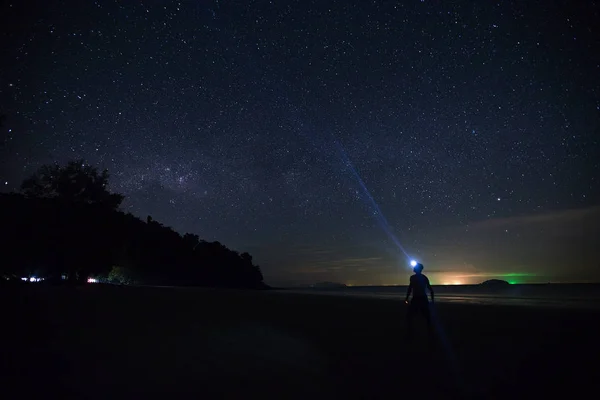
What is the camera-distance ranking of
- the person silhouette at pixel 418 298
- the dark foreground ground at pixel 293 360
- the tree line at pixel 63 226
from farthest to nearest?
the tree line at pixel 63 226 < the person silhouette at pixel 418 298 < the dark foreground ground at pixel 293 360

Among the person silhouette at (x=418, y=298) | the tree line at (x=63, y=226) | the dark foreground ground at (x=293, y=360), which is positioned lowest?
the dark foreground ground at (x=293, y=360)

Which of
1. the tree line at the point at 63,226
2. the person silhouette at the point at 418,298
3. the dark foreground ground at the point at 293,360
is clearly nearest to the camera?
the dark foreground ground at the point at 293,360

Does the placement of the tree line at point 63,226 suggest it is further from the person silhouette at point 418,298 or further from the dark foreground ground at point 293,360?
the person silhouette at point 418,298

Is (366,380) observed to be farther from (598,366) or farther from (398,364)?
(598,366)

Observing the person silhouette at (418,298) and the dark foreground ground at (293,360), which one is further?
the person silhouette at (418,298)

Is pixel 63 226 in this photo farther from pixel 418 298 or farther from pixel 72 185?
pixel 418 298

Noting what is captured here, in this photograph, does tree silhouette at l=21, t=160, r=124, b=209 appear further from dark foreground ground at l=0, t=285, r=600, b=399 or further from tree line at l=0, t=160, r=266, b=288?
dark foreground ground at l=0, t=285, r=600, b=399

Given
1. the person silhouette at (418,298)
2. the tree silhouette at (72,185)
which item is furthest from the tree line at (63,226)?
the person silhouette at (418,298)

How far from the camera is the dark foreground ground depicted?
5.40 metres

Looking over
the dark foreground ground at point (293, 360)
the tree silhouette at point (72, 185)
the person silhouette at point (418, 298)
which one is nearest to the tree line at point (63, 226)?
the tree silhouette at point (72, 185)

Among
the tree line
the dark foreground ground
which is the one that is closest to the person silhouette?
the dark foreground ground

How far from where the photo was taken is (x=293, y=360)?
7.32 meters

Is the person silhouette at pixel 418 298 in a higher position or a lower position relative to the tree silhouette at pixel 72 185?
lower

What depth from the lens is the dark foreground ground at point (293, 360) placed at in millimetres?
5398
